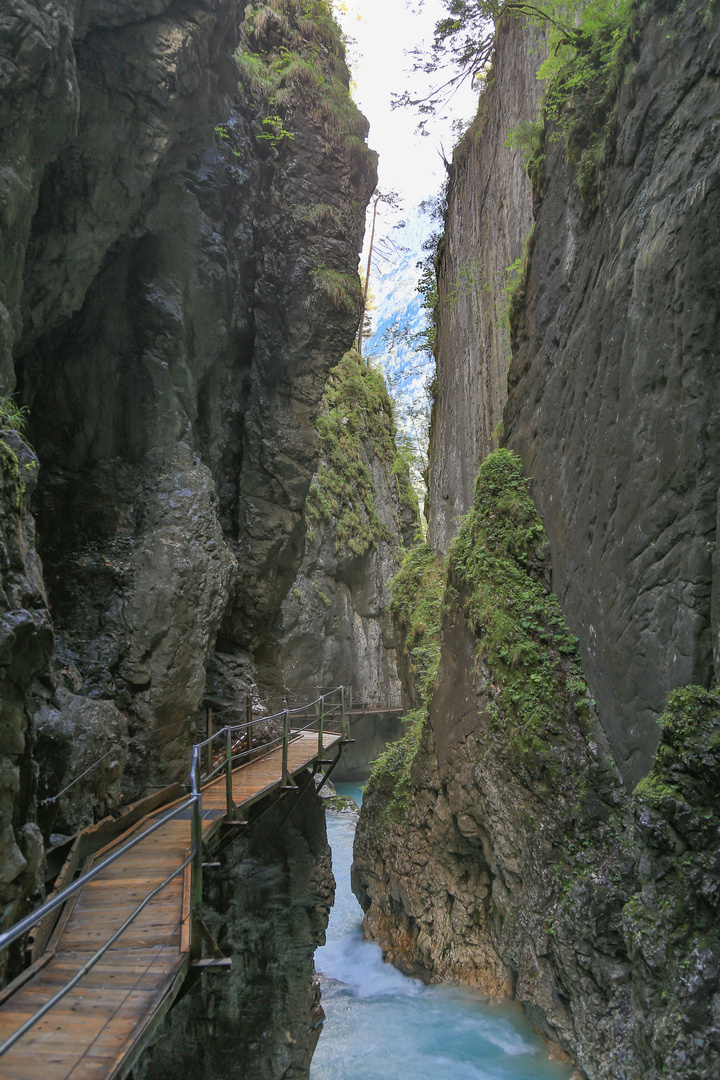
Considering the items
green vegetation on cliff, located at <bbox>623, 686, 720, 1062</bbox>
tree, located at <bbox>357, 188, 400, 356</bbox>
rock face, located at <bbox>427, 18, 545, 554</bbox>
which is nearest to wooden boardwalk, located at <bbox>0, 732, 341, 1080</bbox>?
green vegetation on cliff, located at <bbox>623, 686, 720, 1062</bbox>

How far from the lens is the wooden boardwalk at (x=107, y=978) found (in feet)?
10.2

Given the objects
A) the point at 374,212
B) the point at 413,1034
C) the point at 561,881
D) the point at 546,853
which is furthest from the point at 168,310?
the point at 374,212

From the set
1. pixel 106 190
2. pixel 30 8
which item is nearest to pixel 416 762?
pixel 106 190

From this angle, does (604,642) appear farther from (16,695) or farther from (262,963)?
(262,963)

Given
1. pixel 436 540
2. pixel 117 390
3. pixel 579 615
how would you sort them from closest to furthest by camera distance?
pixel 579 615 < pixel 117 390 < pixel 436 540

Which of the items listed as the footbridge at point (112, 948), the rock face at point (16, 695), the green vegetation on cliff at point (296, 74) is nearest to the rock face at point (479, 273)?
the green vegetation on cliff at point (296, 74)

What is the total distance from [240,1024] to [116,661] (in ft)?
15.5

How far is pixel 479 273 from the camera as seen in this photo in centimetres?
1362

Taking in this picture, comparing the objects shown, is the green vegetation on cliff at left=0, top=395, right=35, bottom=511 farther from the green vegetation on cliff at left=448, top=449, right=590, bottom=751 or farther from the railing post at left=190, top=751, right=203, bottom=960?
the green vegetation on cliff at left=448, top=449, right=590, bottom=751

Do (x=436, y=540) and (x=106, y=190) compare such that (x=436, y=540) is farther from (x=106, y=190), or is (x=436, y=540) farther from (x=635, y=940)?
(x=635, y=940)

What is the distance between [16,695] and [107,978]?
183 centimetres

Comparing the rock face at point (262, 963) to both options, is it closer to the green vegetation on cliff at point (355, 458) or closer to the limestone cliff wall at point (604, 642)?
the limestone cliff wall at point (604, 642)

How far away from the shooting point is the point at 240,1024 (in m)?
7.98

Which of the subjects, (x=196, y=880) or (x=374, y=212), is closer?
(x=196, y=880)
